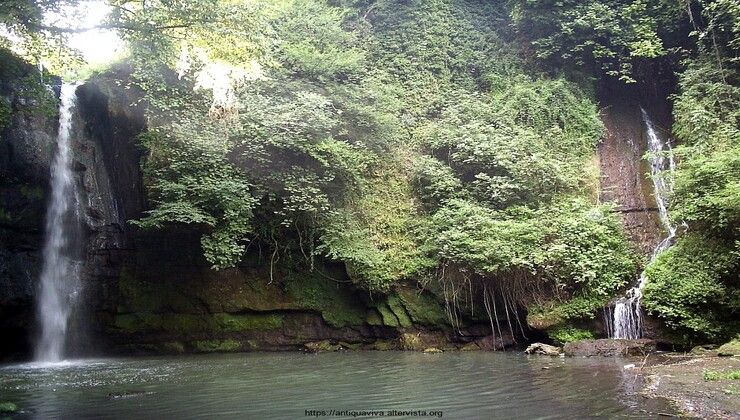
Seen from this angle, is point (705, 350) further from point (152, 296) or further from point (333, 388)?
point (152, 296)

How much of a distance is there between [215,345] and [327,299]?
335 cm

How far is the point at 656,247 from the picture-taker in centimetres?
1469

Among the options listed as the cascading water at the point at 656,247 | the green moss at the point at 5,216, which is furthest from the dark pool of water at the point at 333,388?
the green moss at the point at 5,216

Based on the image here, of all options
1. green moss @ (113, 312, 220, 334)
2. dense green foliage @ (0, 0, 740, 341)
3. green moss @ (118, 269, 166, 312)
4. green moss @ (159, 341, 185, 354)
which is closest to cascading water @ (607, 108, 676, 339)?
dense green foliage @ (0, 0, 740, 341)

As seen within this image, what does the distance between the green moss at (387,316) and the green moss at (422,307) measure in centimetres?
42

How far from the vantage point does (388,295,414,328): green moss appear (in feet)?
48.3

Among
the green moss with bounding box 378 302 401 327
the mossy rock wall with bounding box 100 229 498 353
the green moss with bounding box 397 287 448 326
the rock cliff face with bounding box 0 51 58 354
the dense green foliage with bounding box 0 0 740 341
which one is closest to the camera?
the dense green foliage with bounding box 0 0 740 341

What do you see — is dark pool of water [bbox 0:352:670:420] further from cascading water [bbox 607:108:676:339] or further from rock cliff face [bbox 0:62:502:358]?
rock cliff face [bbox 0:62:502:358]

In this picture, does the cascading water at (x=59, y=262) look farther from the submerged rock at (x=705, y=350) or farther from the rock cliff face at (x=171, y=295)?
Answer: the submerged rock at (x=705, y=350)

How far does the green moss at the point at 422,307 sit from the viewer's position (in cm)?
1464

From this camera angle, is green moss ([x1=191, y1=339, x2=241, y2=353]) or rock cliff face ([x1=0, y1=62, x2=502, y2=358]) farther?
green moss ([x1=191, y1=339, x2=241, y2=353])

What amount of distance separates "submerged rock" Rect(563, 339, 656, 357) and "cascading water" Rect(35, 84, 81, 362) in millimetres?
12513

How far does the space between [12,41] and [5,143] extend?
4154 millimetres

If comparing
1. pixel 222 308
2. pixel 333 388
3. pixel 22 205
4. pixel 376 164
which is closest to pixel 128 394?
pixel 333 388
